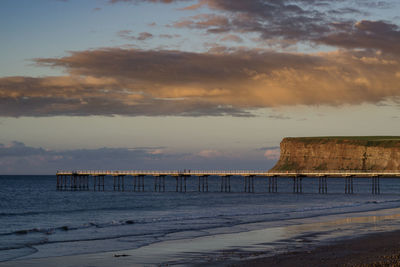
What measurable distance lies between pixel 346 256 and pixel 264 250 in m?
3.38

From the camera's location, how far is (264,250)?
21422 mm

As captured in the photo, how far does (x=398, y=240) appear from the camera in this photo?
2397 centimetres

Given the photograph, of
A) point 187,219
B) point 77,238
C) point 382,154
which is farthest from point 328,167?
point 77,238

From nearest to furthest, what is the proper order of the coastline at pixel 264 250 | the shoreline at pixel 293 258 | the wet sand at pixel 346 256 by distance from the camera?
the wet sand at pixel 346 256 → the shoreline at pixel 293 258 → the coastline at pixel 264 250

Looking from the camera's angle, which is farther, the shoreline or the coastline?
the coastline

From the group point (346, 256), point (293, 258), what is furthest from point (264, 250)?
point (346, 256)

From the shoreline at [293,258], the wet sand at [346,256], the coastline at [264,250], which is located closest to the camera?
the wet sand at [346,256]

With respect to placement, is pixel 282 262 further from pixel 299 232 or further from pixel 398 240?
pixel 299 232

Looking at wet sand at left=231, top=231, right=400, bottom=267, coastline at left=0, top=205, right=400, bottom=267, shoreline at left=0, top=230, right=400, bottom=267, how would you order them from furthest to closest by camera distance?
coastline at left=0, top=205, right=400, bottom=267 → shoreline at left=0, top=230, right=400, bottom=267 → wet sand at left=231, top=231, right=400, bottom=267

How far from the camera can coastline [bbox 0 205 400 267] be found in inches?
735

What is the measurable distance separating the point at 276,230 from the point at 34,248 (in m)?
13.1

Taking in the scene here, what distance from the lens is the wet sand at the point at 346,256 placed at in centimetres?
1791

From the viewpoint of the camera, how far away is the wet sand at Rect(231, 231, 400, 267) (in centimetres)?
1791

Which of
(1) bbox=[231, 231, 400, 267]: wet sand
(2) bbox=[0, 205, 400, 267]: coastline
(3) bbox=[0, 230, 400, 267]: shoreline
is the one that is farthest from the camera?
(2) bbox=[0, 205, 400, 267]: coastline
